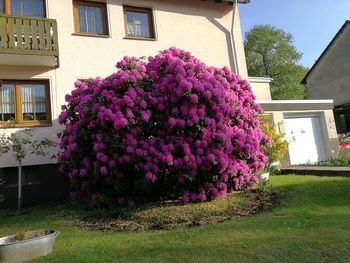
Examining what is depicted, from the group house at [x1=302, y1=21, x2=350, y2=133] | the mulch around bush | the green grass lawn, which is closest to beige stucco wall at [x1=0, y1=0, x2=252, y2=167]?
the mulch around bush

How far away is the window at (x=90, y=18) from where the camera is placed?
1392cm

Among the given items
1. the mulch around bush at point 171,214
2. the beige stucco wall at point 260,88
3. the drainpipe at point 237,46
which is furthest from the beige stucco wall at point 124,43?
the mulch around bush at point 171,214

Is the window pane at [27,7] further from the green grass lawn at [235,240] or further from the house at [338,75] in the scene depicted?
the house at [338,75]

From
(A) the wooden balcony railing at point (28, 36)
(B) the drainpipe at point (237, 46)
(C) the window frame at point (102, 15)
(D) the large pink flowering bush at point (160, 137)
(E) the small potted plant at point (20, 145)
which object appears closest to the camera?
(D) the large pink flowering bush at point (160, 137)

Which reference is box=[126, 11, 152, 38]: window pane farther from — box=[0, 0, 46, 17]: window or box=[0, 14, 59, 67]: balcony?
box=[0, 14, 59, 67]: balcony

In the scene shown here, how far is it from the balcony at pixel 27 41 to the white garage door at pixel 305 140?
1055cm

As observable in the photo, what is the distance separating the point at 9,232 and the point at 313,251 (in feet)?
18.6

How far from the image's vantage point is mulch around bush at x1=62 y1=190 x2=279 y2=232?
796 centimetres

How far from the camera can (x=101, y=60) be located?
546 inches

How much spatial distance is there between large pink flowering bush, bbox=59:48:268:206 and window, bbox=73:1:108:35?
14.7 ft

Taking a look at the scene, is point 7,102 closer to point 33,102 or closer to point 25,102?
point 25,102

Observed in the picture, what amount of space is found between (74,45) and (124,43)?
1834 mm

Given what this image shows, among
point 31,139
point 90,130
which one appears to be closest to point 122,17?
point 31,139

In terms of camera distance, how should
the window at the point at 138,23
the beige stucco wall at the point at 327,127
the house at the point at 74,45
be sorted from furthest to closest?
the beige stucco wall at the point at 327,127, the window at the point at 138,23, the house at the point at 74,45
